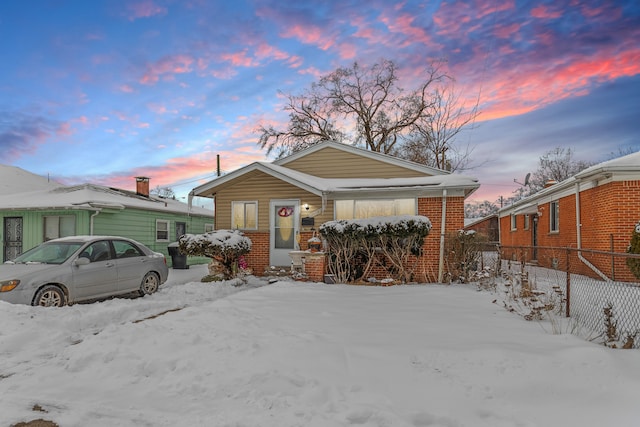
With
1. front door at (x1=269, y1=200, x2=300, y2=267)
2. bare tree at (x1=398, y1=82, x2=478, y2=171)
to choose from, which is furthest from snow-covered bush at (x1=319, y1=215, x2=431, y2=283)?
bare tree at (x1=398, y1=82, x2=478, y2=171)

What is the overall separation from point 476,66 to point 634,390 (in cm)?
1446

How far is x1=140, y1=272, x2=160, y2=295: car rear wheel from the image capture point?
871cm

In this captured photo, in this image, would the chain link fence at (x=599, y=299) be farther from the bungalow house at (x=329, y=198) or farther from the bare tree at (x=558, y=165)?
the bare tree at (x=558, y=165)

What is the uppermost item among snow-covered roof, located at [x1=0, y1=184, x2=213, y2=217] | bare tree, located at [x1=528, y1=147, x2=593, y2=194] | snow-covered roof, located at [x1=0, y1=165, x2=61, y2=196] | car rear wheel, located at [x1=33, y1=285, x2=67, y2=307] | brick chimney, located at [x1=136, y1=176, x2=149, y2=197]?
bare tree, located at [x1=528, y1=147, x2=593, y2=194]

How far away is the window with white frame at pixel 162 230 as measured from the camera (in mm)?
17212

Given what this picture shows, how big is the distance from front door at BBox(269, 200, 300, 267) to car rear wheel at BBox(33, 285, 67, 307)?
21.8ft

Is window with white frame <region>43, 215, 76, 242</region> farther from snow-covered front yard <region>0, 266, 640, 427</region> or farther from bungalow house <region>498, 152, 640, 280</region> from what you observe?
bungalow house <region>498, 152, 640, 280</region>

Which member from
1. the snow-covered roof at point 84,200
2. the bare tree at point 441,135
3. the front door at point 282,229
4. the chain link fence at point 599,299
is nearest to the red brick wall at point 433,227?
the front door at point 282,229

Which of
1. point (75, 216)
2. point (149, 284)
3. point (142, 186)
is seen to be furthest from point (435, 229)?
point (142, 186)

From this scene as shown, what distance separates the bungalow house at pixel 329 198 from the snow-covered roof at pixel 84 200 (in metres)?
3.53

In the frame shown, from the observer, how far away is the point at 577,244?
12750 mm

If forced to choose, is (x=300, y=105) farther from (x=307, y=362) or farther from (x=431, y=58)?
(x=307, y=362)

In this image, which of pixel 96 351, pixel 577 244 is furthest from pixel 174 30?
pixel 577 244

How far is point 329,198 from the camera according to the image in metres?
12.5
